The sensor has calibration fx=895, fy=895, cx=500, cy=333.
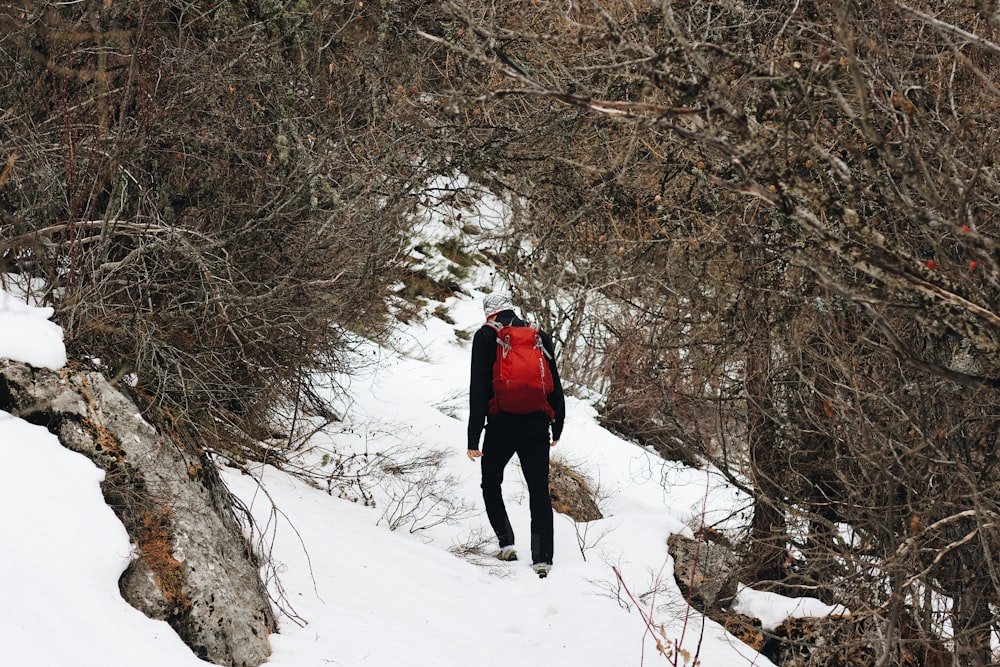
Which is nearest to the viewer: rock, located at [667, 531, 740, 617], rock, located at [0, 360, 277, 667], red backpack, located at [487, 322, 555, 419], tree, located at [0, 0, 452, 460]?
rock, located at [0, 360, 277, 667]

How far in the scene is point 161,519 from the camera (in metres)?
3.48

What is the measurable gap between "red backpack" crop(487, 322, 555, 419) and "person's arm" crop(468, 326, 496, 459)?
1.5 inches

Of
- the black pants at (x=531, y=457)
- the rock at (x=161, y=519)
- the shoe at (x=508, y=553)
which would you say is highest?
the black pants at (x=531, y=457)

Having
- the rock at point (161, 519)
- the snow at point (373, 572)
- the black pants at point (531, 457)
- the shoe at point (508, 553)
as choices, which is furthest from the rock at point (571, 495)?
the rock at point (161, 519)

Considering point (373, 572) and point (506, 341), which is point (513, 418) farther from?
point (373, 572)

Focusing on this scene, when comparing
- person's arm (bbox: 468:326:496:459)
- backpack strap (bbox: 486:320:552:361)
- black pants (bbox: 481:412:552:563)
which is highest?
backpack strap (bbox: 486:320:552:361)

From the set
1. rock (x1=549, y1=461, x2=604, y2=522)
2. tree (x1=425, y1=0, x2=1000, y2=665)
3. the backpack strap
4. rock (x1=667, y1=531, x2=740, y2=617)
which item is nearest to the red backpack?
the backpack strap

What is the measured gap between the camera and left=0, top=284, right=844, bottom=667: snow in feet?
9.55

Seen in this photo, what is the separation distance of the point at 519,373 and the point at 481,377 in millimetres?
240

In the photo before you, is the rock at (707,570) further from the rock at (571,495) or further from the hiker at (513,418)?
the rock at (571,495)

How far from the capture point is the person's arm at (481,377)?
5500 mm

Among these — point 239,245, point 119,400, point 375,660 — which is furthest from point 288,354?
point 375,660

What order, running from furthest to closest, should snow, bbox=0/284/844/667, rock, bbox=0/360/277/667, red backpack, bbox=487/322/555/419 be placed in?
red backpack, bbox=487/322/555/419
rock, bbox=0/360/277/667
snow, bbox=0/284/844/667

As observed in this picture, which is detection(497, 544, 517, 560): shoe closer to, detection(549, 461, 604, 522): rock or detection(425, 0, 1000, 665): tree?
detection(425, 0, 1000, 665): tree
